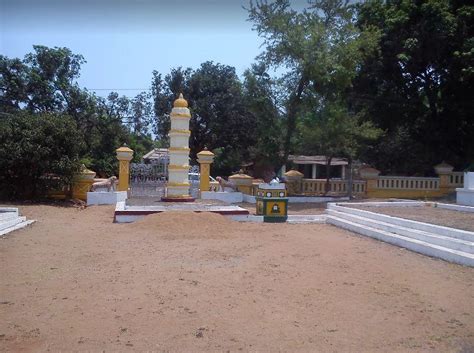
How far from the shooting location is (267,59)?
2180 centimetres

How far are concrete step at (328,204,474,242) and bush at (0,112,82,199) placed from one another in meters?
10.4

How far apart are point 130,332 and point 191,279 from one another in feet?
6.95

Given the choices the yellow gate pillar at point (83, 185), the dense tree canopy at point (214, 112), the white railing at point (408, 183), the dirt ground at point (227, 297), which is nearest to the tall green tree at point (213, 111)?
the dense tree canopy at point (214, 112)

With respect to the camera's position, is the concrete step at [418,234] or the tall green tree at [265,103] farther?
the tall green tree at [265,103]

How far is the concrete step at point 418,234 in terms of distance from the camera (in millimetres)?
8286

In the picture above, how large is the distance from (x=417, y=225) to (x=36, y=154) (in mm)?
12926

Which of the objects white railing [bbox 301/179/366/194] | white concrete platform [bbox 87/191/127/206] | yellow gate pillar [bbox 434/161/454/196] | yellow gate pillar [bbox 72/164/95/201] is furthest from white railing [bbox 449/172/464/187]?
yellow gate pillar [bbox 72/164/95/201]

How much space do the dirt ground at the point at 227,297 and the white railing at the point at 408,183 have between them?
12293 mm

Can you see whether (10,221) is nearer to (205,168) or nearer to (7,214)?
(7,214)

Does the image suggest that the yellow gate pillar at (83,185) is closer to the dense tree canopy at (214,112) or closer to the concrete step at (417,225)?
the concrete step at (417,225)

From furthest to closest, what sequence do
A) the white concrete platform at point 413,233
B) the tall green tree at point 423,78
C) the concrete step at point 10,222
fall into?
1. the tall green tree at point 423,78
2. the concrete step at point 10,222
3. the white concrete platform at point 413,233

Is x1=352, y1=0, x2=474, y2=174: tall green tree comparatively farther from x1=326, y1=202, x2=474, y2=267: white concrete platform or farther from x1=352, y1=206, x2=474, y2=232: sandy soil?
x1=326, y1=202, x2=474, y2=267: white concrete platform

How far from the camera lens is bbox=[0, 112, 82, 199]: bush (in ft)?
53.7

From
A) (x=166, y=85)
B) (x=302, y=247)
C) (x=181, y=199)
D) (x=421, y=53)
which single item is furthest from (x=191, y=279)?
(x=166, y=85)
